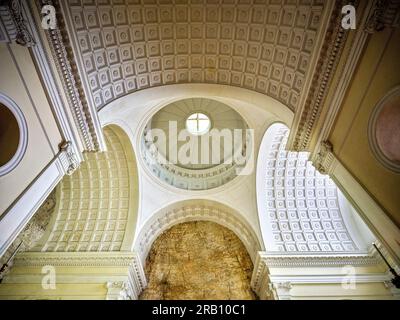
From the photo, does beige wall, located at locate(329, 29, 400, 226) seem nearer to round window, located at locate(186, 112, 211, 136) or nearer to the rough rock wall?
the rough rock wall

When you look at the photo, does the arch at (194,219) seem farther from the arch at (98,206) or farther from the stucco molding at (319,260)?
the stucco molding at (319,260)

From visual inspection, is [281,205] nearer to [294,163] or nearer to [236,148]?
[294,163]

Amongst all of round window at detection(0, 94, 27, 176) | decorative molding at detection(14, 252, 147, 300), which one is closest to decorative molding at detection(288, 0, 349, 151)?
round window at detection(0, 94, 27, 176)

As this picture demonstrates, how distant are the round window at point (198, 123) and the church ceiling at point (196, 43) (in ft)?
23.3

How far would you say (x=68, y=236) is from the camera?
38.5 feet

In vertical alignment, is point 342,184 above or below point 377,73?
below

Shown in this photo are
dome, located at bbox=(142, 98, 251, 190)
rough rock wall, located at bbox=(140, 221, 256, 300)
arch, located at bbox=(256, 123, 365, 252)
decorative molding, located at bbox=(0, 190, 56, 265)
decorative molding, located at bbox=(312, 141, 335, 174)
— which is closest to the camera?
decorative molding, located at bbox=(312, 141, 335, 174)

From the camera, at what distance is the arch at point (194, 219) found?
40.4ft

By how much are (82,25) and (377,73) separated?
6145 millimetres

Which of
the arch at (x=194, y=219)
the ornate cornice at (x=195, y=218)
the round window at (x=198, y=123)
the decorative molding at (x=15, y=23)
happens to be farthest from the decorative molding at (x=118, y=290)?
the decorative molding at (x=15, y=23)

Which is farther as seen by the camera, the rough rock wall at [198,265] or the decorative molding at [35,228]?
the rough rock wall at [198,265]

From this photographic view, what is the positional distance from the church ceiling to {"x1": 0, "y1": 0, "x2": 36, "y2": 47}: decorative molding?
0.99 m

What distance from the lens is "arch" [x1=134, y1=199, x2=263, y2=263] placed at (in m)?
12.3

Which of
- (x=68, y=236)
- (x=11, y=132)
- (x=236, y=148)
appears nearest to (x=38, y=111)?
(x=11, y=132)
